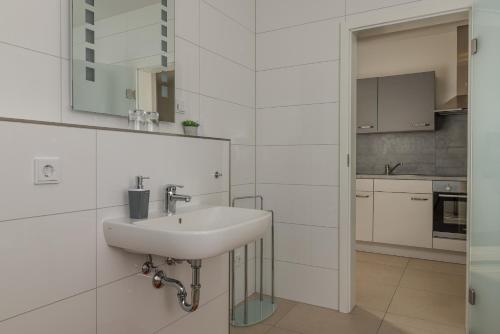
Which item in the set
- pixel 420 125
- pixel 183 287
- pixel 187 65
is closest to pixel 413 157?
pixel 420 125

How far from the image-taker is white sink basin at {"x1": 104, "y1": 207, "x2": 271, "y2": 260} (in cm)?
117

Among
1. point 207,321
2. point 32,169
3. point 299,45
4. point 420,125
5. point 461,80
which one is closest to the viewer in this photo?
point 32,169

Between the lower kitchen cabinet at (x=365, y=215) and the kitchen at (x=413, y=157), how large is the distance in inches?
0.4

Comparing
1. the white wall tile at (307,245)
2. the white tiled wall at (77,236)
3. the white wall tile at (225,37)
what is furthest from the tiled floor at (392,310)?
the white wall tile at (225,37)

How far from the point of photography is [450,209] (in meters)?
3.57

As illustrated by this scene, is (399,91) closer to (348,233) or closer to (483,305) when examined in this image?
(348,233)

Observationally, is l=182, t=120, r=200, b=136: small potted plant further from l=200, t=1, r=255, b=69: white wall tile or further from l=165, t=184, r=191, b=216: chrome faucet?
l=200, t=1, r=255, b=69: white wall tile

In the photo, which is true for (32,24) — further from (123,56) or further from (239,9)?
(239,9)

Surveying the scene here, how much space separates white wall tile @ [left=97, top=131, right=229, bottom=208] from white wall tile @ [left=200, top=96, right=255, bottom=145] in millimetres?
205

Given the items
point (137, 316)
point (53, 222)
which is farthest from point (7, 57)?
point (137, 316)

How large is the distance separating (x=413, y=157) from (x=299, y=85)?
2.51 meters

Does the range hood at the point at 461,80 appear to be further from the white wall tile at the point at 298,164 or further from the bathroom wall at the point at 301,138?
the white wall tile at the point at 298,164

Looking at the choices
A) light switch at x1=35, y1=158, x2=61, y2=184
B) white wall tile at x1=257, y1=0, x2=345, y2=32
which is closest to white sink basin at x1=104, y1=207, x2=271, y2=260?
light switch at x1=35, y1=158, x2=61, y2=184

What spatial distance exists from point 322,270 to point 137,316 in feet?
4.85
